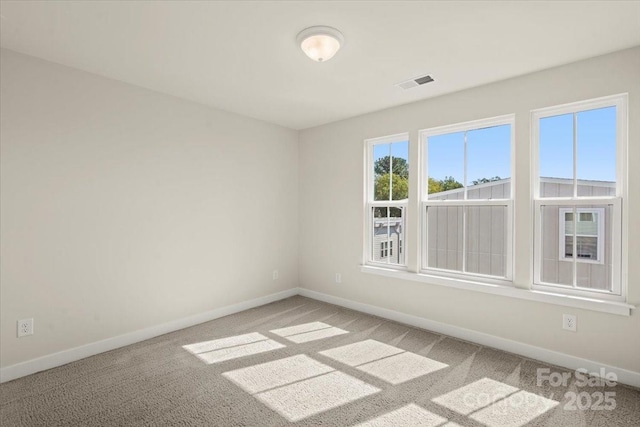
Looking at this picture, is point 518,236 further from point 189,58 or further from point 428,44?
point 189,58

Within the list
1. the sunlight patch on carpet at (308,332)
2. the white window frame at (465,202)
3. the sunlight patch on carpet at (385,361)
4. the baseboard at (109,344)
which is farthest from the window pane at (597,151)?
the baseboard at (109,344)

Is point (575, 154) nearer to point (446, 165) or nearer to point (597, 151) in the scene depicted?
point (597, 151)

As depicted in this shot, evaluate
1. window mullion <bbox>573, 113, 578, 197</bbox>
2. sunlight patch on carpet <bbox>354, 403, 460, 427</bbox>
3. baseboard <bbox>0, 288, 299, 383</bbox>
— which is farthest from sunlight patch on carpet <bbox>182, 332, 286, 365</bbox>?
window mullion <bbox>573, 113, 578, 197</bbox>

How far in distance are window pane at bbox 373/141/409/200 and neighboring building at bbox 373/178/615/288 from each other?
Answer: 13.0 inches

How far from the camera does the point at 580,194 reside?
2.70 metres

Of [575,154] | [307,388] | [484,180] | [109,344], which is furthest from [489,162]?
[109,344]

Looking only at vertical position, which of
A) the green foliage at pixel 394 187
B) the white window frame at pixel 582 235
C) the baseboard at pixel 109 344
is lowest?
the baseboard at pixel 109 344

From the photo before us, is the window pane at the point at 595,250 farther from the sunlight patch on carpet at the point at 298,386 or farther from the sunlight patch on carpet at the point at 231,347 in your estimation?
the sunlight patch on carpet at the point at 231,347

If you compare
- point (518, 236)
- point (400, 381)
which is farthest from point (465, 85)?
point (400, 381)

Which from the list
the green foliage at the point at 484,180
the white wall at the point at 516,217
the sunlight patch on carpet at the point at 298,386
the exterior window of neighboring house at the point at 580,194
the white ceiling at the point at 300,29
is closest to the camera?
the white ceiling at the point at 300,29

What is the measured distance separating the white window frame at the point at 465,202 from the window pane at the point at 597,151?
19.7 inches

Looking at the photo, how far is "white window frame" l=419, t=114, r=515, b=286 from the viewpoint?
302 cm

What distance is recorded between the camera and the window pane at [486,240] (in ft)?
10.2

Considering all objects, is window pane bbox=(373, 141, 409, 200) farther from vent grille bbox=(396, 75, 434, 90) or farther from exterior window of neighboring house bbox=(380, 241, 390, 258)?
vent grille bbox=(396, 75, 434, 90)
